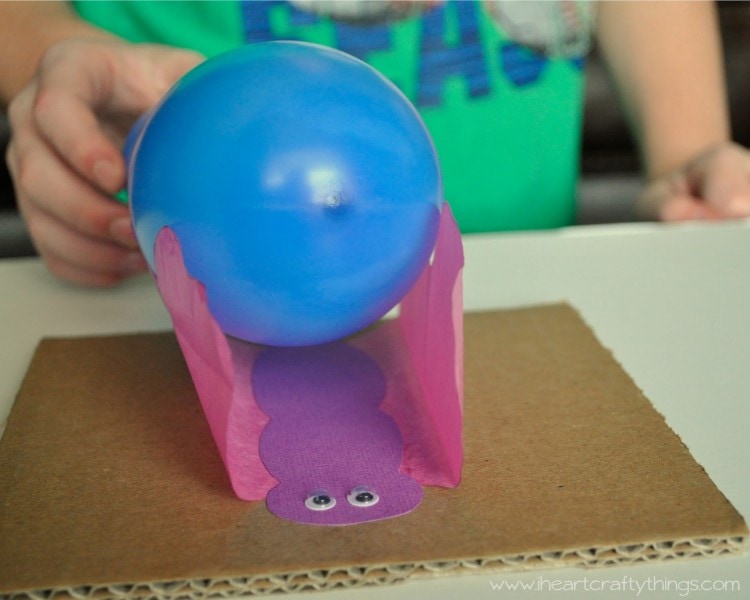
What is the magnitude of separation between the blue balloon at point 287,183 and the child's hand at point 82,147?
0.64 ft

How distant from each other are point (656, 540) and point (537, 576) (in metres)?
0.07

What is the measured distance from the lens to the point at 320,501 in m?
0.48

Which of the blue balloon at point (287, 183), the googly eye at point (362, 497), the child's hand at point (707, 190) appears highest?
the blue balloon at point (287, 183)

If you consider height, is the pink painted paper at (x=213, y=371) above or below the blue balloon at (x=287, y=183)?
below

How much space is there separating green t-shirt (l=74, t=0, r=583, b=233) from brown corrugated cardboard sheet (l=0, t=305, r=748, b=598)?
26.5 inches

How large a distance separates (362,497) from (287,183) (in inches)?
7.3

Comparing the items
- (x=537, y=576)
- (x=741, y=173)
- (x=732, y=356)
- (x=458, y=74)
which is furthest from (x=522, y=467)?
(x=458, y=74)

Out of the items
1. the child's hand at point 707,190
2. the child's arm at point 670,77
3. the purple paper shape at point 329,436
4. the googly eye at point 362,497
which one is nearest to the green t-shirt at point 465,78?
the child's arm at point 670,77

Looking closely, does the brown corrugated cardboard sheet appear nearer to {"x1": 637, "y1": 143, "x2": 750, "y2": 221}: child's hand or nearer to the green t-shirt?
{"x1": 637, "y1": 143, "x2": 750, "y2": 221}: child's hand

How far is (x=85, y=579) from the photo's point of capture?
42cm

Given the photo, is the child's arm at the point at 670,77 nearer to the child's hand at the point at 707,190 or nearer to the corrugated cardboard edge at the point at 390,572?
the child's hand at the point at 707,190

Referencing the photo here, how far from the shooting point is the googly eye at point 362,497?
0.48 metres

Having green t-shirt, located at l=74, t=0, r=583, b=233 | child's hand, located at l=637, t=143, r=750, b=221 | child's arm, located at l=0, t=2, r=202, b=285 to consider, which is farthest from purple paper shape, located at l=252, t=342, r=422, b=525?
green t-shirt, located at l=74, t=0, r=583, b=233

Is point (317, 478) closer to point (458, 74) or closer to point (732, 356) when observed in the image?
point (732, 356)
